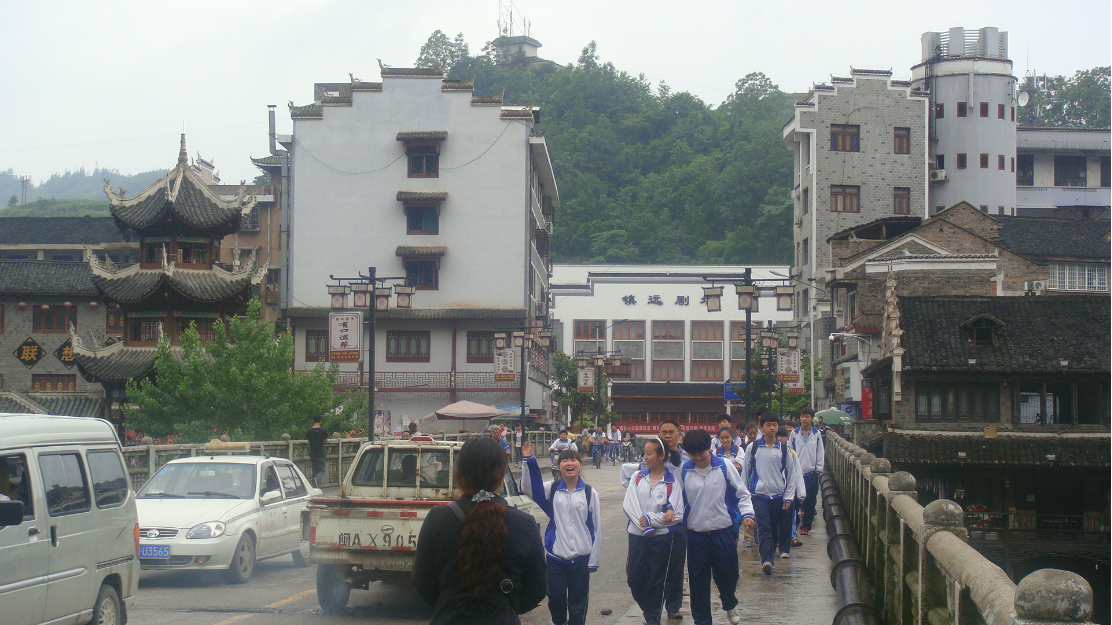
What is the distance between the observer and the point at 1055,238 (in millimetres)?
56625

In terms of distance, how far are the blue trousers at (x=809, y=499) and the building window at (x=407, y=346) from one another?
34.1m

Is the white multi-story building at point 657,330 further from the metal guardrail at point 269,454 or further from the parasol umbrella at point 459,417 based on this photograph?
the metal guardrail at point 269,454

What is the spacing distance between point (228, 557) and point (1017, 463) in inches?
1372

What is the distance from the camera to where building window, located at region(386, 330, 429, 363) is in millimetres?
52844

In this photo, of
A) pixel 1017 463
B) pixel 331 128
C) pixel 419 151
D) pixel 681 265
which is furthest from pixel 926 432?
pixel 681 265

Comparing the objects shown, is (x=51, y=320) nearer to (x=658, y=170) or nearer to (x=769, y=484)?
(x=769, y=484)

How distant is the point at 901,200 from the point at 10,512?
6197cm

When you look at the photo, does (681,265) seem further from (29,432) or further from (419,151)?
(29,432)

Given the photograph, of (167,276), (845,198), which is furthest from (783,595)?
(845,198)

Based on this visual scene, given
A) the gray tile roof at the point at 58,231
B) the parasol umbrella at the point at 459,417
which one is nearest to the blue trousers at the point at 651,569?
the parasol umbrella at the point at 459,417

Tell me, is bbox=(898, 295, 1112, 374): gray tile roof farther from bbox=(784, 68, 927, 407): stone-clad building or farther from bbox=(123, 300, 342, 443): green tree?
bbox=(123, 300, 342, 443): green tree

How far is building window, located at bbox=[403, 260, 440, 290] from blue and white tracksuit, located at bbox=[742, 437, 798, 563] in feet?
128

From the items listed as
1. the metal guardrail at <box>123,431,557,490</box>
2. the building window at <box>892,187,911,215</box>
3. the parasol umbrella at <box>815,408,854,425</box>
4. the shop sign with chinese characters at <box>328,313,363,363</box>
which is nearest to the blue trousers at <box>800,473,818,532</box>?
the metal guardrail at <box>123,431,557,490</box>

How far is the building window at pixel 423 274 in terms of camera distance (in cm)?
5256
